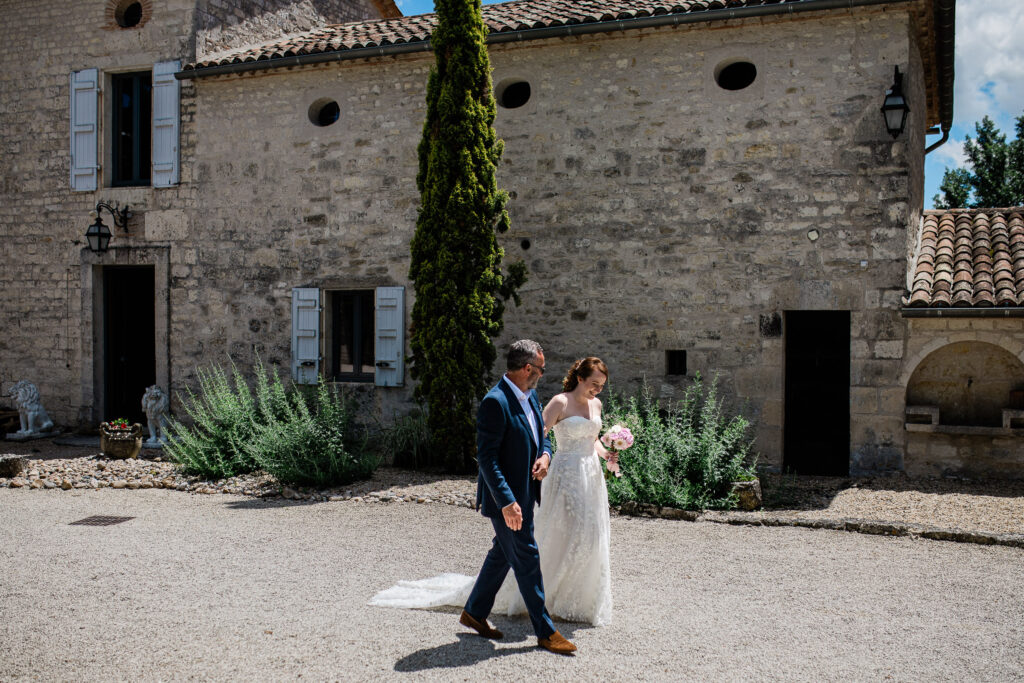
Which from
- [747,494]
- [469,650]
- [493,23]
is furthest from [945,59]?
[469,650]

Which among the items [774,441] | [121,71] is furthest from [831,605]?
[121,71]

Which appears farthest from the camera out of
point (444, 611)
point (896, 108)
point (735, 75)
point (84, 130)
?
point (84, 130)

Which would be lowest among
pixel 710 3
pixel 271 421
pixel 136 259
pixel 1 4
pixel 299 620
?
pixel 299 620

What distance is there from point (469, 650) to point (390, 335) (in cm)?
668

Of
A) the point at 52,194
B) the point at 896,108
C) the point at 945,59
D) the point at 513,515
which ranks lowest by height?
the point at 513,515

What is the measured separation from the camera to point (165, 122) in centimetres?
1158

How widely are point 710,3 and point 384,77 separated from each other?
13.3 ft

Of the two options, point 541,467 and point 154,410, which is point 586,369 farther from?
point 154,410

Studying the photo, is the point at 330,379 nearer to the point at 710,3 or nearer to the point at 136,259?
the point at 136,259

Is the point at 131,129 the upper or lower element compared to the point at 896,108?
upper

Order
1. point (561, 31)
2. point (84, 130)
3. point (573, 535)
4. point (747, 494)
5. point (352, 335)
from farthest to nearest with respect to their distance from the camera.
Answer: point (84, 130) < point (352, 335) < point (561, 31) < point (747, 494) < point (573, 535)

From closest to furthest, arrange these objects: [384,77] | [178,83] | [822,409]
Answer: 1. [822,409]
2. [384,77]
3. [178,83]

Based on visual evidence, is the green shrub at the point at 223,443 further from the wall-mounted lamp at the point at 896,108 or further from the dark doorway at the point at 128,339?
the wall-mounted lamp at the point at 896,108

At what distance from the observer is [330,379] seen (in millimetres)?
10844
